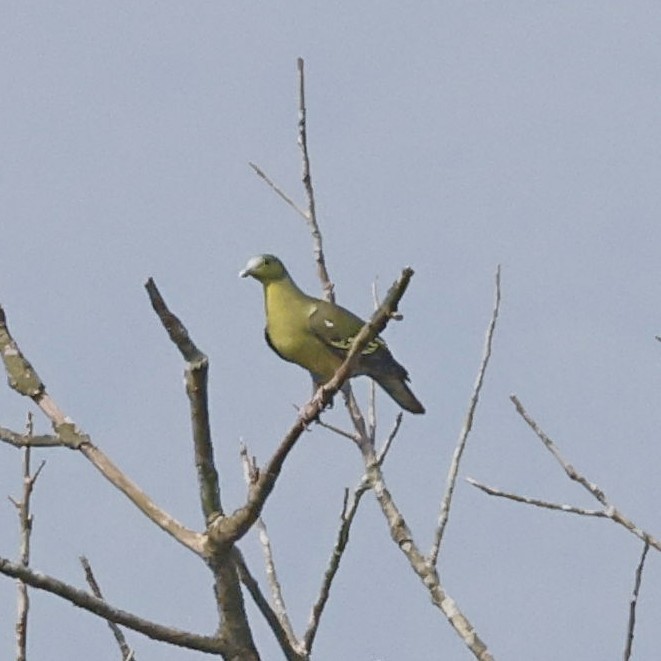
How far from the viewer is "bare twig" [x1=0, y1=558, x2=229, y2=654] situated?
2883mm

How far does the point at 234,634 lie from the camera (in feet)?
10.2

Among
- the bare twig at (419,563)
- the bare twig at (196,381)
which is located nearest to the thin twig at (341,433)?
the bare twig at (419,563)

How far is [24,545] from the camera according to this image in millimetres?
4582

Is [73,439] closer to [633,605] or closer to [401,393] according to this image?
[633,605]

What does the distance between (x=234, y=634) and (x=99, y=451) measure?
0.56 m

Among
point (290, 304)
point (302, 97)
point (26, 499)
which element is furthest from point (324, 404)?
point (290, 304)

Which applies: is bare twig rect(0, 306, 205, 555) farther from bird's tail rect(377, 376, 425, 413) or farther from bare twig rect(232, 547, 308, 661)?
bird's tail rect(377, 376, 425, 413)

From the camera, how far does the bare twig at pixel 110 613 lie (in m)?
2.88

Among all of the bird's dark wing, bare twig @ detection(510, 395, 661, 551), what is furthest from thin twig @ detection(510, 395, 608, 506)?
the bird's dark wing

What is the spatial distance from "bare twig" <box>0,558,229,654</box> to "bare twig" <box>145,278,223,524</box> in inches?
10.9

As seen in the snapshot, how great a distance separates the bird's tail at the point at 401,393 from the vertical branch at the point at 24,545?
4336 millimetres

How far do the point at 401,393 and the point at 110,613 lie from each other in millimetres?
6579

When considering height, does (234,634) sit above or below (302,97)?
below

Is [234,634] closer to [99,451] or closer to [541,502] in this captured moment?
[99,451]
